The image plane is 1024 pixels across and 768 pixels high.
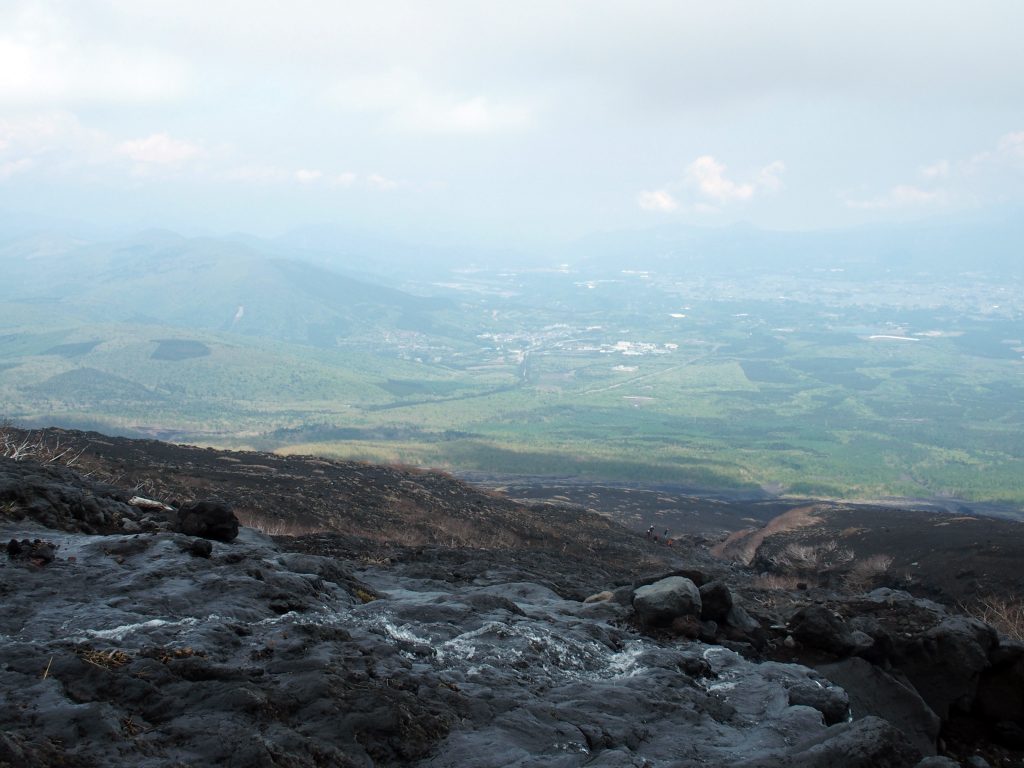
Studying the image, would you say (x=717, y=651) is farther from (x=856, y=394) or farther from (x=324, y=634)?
(x=856, y=394)

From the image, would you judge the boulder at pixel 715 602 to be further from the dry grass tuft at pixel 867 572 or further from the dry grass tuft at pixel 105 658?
the dry grass tuft at pixel 867 572

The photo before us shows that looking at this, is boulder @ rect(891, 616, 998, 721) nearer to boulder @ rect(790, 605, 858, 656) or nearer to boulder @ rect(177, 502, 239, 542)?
boulder @ rect(790, 605, 858, 656)

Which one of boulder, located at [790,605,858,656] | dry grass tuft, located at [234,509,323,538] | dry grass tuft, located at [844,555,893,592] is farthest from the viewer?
dry grass tuft, located at [844,555,893,592]

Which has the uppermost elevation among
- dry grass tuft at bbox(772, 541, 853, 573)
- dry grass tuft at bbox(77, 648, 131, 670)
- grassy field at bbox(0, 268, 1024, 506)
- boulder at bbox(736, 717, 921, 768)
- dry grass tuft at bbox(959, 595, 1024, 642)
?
dry grass tuft at bbox(77, 648, 131, 670)

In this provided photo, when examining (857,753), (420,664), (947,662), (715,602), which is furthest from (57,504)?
(947,662)

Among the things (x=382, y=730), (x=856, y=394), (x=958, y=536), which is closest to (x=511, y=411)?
(x=856, y=394)

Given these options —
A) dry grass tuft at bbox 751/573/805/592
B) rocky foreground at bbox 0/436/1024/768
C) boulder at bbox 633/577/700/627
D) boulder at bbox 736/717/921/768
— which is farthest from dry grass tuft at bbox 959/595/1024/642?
boulder at bbox 736/717/921/768

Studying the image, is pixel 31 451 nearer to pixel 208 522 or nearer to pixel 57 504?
pixel 57 504
